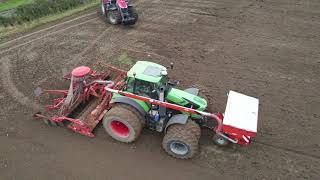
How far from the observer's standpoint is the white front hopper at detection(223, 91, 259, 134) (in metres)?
6.42

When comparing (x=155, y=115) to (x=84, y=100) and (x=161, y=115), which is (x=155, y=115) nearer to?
(x=161, y=115)

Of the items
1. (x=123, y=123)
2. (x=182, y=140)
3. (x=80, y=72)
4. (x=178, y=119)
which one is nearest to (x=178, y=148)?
(x=182, y=140)

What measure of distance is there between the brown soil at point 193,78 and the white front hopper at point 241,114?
0.99 metres

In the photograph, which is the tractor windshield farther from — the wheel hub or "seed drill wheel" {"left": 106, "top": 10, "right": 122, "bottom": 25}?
"seed drill wheel" {"left": 106, "top": 10, "right": 122, "bottom": 25}

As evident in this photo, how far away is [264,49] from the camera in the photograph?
11844 mm

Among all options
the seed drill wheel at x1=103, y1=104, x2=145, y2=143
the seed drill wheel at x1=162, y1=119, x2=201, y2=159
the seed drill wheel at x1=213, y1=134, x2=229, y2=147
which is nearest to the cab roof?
the seed drill wheel at x1=103, y1=104, x2=145, y2=143

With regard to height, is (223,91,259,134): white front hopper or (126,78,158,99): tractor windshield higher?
(126,78,158,99): tractor windshield

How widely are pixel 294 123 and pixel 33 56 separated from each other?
9709 millimetres

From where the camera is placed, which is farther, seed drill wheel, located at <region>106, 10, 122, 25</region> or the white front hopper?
seed drill wheel, located at <region>106, 10, 122, 25</region>

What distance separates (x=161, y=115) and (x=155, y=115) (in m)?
0.15

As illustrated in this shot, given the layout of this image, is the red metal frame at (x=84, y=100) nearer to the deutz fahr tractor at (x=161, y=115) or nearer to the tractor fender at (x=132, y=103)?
the deutz fahr tractor at (x=161, y=115)

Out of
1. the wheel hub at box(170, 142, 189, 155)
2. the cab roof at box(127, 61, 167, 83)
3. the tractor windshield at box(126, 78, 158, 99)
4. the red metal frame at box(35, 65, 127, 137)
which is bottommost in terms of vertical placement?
the wheel hub at box(170, 142, 189, 155)

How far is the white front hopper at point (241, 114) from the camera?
253 inches

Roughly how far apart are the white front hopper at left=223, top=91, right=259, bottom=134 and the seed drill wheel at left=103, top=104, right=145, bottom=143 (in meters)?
2.08
